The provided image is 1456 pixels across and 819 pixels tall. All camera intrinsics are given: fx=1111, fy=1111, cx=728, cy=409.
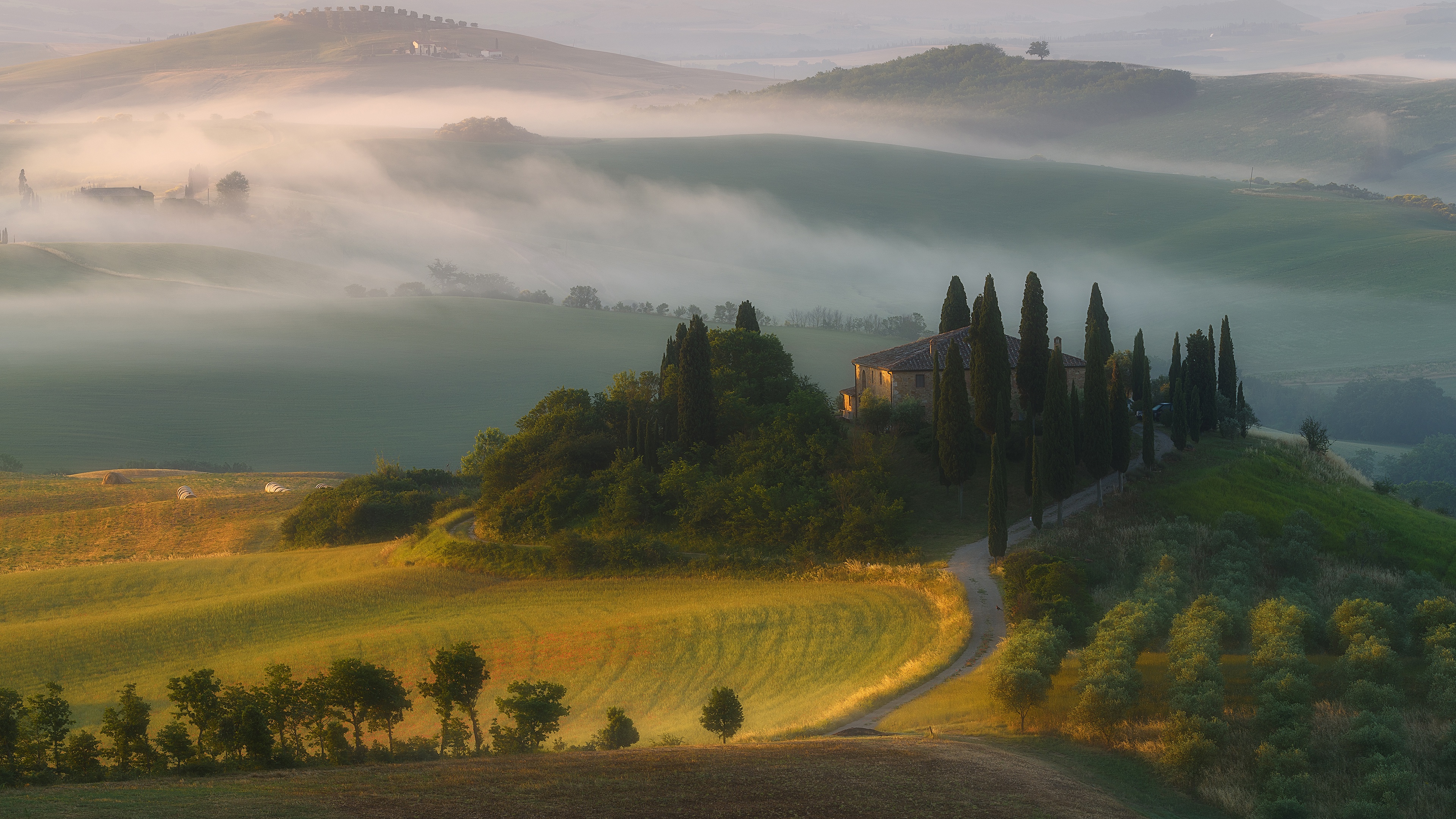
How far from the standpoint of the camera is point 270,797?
62.6 ft

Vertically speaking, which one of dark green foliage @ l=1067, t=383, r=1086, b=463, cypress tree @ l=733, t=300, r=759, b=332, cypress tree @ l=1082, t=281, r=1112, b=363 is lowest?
dark green foliage @ l=1067, t=383, r=1086, b=463

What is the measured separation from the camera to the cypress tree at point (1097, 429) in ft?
172

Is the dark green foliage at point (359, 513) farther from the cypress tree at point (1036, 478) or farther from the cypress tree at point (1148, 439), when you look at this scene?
the cypress tree at point (1148, 439)

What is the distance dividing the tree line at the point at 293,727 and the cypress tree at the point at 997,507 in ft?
62.2

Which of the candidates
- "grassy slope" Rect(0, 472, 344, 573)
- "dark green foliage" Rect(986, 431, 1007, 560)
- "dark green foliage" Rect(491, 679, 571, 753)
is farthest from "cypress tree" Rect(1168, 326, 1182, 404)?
"grassy slope" Rect(0, 472, 344, 573)

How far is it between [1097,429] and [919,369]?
10.9 m

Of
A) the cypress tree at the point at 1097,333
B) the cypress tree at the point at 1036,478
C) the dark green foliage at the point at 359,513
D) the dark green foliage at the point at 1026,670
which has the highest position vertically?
the cypress tree at the point at 1097,333

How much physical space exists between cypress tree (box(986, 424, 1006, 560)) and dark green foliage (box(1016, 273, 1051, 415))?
1274 centimetres

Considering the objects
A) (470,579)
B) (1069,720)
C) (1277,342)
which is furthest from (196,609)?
(1277,342)

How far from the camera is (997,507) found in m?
45.2

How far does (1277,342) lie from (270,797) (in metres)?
185

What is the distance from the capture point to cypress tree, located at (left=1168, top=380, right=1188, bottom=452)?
60.4 m

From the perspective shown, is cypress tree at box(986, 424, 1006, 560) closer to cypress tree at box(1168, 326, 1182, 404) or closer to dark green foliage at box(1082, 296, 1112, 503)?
dark green foliage at box(1082, 296, 1112, 503)

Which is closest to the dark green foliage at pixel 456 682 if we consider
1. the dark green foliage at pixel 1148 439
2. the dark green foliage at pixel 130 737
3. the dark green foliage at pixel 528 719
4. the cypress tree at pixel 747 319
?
the dark green foliage at pixel 528 719
